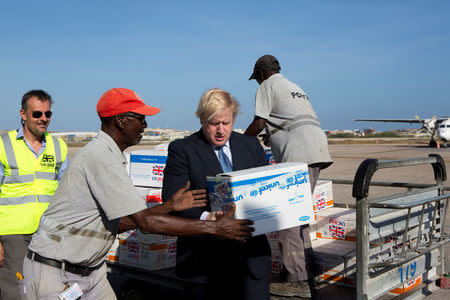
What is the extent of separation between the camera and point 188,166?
2.54 metres

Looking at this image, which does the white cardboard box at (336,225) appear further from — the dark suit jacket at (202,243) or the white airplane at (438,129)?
the white airplane at (438,129)

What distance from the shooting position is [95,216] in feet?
7.36

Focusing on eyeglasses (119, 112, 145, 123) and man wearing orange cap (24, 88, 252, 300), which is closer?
man wearing orange cap (24, 88, 252, 300)

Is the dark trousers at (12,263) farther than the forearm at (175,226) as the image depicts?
Yes

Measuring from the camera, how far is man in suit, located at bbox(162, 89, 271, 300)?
247 centimetres

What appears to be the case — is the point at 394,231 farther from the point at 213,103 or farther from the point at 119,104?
the point at 119,104

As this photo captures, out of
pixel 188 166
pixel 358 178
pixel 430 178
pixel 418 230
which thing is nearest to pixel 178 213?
pixel 188 166

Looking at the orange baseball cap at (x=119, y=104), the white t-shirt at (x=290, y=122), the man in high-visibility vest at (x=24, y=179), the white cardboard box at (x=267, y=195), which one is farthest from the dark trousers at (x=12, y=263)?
the white t-shirt at (x=290, y=122)

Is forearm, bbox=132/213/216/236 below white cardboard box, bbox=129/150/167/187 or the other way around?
below

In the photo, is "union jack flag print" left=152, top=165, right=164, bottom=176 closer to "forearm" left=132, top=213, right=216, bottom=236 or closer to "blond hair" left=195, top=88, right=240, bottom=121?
"blond hair" left=195, top=88, right=240, bottom=121

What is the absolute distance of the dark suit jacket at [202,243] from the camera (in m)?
2.49

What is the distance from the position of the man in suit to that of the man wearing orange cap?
11.2 inches

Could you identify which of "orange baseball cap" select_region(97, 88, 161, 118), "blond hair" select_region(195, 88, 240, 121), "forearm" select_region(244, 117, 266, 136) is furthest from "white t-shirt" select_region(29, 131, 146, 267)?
"forearm" select_region(244, 117, 266, 136)

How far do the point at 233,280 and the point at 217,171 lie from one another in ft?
2.09
